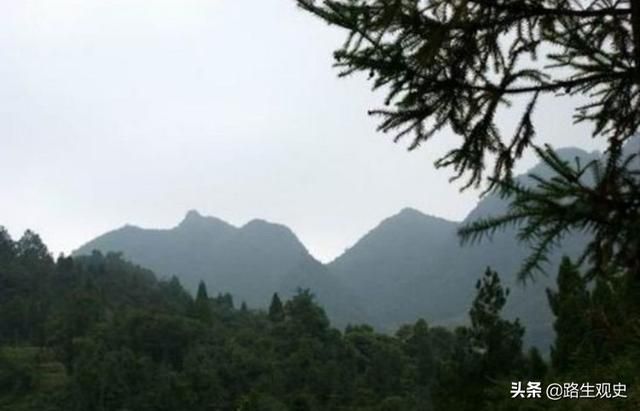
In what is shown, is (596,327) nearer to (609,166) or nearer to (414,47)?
(609,166)

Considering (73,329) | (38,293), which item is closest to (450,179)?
(73,329)

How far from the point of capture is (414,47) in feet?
12.7

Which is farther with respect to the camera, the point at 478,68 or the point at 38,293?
the point at 38,293

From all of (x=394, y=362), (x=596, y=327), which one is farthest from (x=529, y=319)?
(x=596, y=327)

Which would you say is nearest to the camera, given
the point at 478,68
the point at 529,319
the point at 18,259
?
the point at 478,68

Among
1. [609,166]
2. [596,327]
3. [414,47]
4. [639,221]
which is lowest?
[596,327]

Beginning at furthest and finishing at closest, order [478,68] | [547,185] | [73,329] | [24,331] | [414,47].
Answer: [24,331] → [73,329] → [478,68] → [414,47] → [547,185]

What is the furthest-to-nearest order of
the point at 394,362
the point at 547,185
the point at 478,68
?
the point at 394,362
the point at 478,68
the point at 547,185

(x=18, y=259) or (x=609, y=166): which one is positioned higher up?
(x=18, y=259)

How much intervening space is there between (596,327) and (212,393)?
56.7 metres

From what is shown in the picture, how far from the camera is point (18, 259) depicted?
110000mm

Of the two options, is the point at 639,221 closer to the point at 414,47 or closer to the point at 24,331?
the point at 414,47

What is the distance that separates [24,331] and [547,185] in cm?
9579

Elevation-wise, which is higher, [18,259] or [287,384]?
[18,259]
